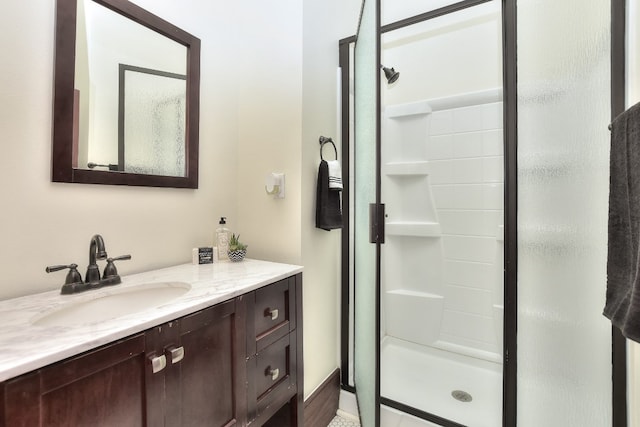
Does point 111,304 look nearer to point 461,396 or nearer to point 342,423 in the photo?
point 342,423

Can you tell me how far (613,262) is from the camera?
750 millimetres

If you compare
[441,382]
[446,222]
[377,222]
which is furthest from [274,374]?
[446,222]

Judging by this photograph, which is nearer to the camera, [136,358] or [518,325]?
[136,358]

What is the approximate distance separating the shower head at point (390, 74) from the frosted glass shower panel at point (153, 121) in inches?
46.7

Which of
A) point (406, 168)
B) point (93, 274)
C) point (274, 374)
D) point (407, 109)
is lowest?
point (274, 374)

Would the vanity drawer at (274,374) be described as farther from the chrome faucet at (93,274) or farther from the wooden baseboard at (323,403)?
the chrome faucet at (93,274)

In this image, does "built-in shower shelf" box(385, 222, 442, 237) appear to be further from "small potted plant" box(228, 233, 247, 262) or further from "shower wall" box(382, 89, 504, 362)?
"small potted plant" box(228, 233, 247, 262)

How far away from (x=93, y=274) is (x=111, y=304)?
0.40 feet

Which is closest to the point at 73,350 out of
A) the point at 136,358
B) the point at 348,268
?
the point at 136,358

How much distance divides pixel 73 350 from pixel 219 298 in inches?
14.4

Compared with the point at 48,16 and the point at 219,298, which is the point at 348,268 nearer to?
the point at 219,298

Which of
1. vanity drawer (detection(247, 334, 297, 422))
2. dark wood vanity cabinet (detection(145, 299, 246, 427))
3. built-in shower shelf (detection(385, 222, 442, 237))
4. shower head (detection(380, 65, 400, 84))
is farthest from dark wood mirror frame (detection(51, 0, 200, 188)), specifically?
built-in shower shelf (detection(385, 222, 442, 237))

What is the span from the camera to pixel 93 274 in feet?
3.20

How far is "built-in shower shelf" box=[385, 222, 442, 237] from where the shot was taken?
1988mm
